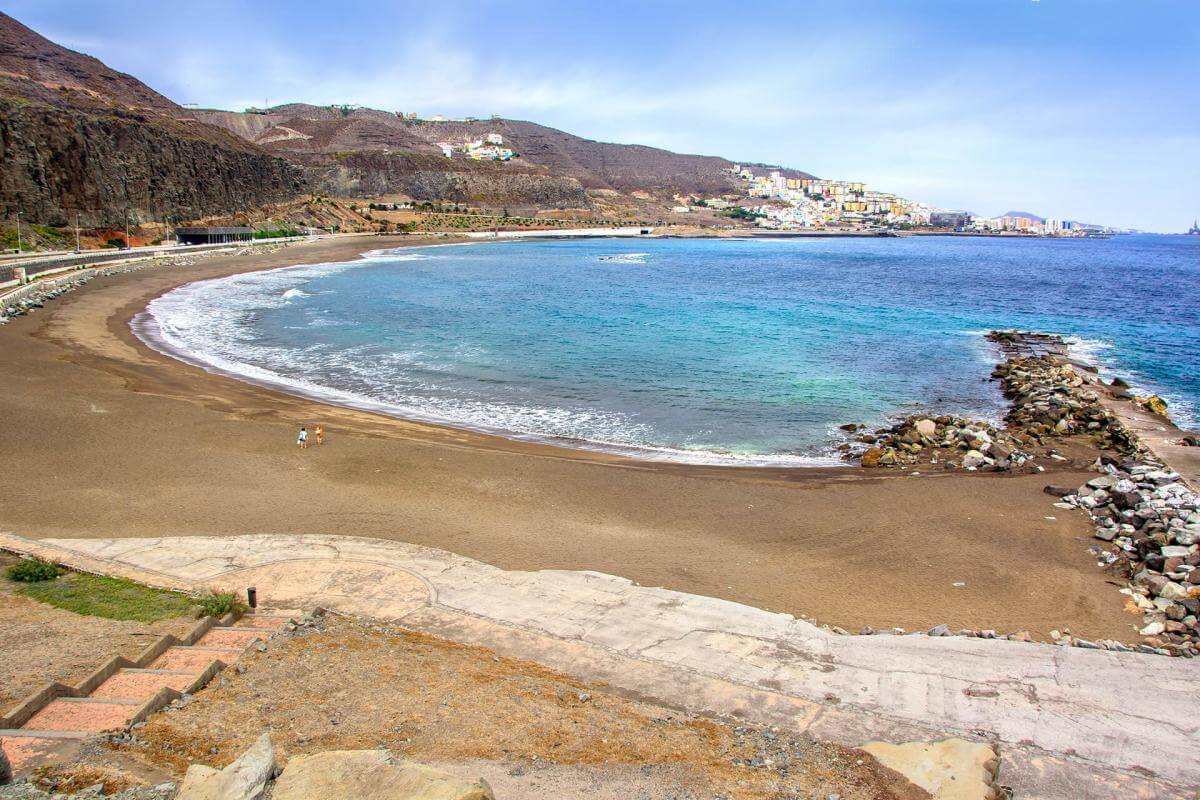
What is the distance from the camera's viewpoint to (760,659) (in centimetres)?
931

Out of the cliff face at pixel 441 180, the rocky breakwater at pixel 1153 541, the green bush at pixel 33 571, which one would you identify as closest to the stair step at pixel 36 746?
the green bush at pixel 33 571

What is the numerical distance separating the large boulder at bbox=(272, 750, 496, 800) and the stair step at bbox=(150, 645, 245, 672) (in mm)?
3697

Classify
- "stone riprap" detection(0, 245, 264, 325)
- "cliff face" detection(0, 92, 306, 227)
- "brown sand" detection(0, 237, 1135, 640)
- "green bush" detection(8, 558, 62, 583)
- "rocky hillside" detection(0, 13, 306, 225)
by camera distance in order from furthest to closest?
"rocky hillside" detection(0, 13, 306, 225) < "cliff face" detection(0, 92, 306, 227) < "stone riprap" detection(0, 245, 264, 325) < "brown sand" detection(0, 237, 1135, 640) < "green bush" detection(8, 558, 62, 583)

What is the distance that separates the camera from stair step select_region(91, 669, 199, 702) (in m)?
7.50

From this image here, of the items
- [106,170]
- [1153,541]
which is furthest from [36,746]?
[106,170]

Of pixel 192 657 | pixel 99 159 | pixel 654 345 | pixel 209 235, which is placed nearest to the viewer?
pixel 192 657

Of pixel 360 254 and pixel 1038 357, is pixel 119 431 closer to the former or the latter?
pixel 1038 357

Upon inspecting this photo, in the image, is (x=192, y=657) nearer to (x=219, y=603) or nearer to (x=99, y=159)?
(x=219, y=603)

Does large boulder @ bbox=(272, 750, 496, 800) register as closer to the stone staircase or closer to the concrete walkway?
the stone staircase

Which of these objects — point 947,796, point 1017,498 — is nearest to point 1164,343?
point 1017,498

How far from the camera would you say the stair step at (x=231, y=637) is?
8.92 m

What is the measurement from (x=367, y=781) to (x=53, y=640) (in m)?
5.94

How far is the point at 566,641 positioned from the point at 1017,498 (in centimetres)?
1231

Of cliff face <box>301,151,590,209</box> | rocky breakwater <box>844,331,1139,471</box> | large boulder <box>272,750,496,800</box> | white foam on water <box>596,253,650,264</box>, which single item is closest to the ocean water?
rocky breakwater <box>844,331,1139,471</box>
